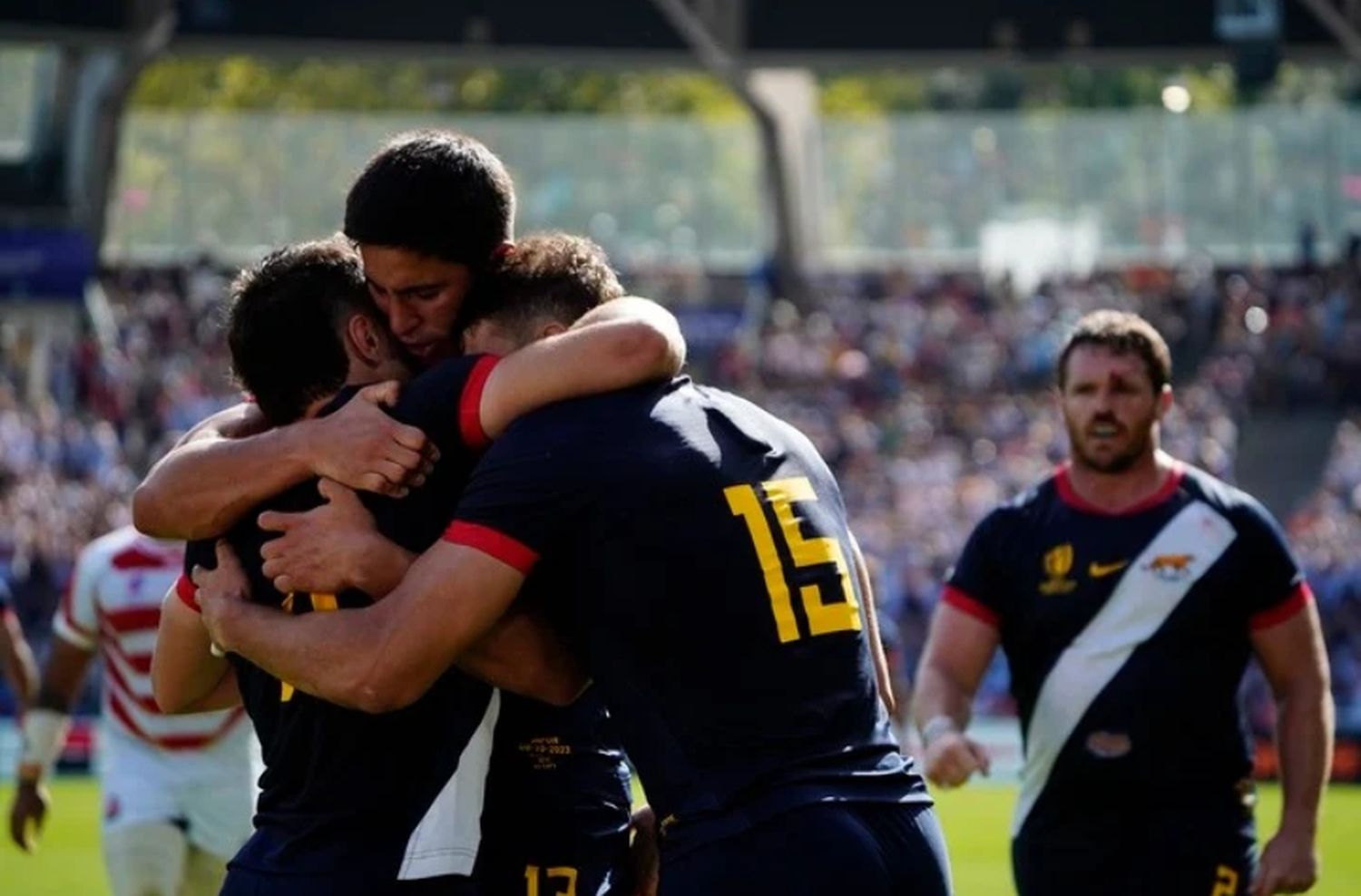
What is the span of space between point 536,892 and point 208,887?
440cm

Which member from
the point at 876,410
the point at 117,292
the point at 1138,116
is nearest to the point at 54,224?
the point at 117,292

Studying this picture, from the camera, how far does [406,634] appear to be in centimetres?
430

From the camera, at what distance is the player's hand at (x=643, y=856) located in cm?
496

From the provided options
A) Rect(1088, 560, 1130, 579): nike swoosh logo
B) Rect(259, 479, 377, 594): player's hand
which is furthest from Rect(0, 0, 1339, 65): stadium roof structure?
Rect(259, 479, 377, 594): player's hand

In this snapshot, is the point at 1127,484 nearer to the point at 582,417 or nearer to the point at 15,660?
the point at 582,417

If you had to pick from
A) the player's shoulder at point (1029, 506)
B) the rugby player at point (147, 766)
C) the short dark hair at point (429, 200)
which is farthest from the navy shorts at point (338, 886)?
the rugby player at point (147, 766)

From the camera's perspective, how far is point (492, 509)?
4289 millimetres

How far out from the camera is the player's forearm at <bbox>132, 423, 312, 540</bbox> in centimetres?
457

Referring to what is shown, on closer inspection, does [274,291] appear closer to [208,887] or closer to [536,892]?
[536,892]

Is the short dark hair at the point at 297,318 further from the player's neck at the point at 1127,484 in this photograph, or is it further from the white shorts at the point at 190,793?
the white shorts at the point at 190,793

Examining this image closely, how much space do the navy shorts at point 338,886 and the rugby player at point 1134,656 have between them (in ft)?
7.69

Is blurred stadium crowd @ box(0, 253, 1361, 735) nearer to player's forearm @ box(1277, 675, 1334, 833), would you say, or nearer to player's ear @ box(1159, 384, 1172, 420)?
player's ear @ box(1159, 384, 1172, 420)

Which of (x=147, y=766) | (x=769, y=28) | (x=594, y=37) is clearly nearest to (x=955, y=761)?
(x=147, y=766)

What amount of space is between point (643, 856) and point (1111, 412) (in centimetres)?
284
